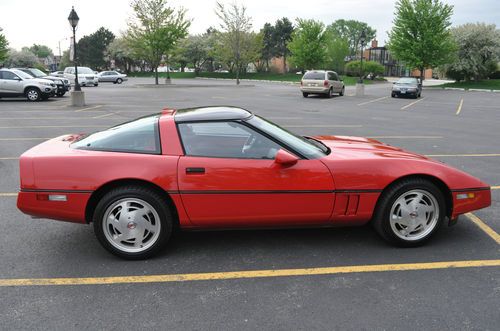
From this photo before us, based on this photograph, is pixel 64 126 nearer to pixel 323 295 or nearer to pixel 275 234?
pixel 275 234

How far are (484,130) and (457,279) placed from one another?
36.3ft

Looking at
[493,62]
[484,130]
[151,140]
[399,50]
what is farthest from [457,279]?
[493,62]

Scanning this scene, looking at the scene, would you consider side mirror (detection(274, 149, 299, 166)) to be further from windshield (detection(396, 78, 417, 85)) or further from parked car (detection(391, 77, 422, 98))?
windshield (detection(396, 78, 417, 85))

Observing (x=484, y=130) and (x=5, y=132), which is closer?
(x=5, y=132)

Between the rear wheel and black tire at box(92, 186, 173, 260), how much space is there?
66.6 feet

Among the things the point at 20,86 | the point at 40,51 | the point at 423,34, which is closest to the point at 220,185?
the point at 20,86

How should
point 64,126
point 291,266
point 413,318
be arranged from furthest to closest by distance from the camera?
point 64,126 → point 291,266 → point 413,318

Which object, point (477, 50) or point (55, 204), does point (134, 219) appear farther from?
point (477, 50)

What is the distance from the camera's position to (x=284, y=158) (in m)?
3.78

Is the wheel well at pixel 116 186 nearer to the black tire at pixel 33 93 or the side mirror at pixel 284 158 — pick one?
the side mirror at pixel 284 158

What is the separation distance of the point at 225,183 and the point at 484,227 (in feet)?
9.41

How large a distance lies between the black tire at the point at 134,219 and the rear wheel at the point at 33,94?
66.6 ft

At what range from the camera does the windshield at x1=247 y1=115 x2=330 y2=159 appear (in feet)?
13.3

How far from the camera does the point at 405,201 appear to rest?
406 centimetres
